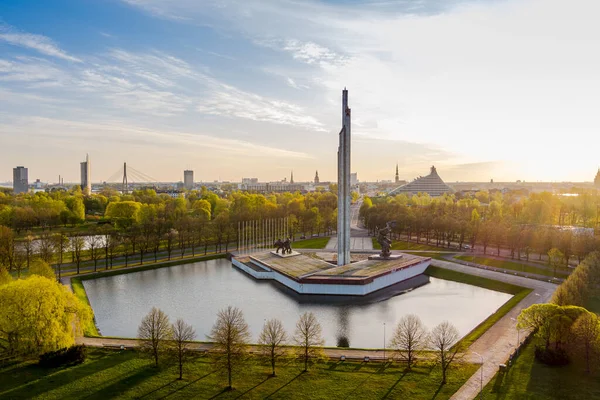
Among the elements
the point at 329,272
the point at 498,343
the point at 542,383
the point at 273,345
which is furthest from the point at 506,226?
the point at 273,345

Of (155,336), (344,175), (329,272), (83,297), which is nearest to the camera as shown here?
(155,336)

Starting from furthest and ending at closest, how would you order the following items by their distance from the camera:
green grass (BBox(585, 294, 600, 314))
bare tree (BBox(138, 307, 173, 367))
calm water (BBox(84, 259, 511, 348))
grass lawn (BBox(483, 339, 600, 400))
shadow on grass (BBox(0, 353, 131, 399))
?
green grass (BBox(585, 294, 600, 314)), calm water (BBox(84, 259, 511, 348)), bare tree (BBox(138, 307, 173, 367)), shadow on grass (BBox(0, 353, 131, 399)), grass lawn (BBox(483, 339, 600, 400))

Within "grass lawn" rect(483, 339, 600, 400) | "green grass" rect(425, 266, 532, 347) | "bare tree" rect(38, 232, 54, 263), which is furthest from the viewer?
"bare tree" rect(38, 232, 54, 263)

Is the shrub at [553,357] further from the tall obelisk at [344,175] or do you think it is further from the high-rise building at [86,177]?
the high-rise building at [86,177]

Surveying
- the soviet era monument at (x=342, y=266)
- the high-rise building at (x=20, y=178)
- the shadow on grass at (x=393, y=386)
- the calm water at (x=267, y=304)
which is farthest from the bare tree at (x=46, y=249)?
the high-rise building at (x=20, y=178)

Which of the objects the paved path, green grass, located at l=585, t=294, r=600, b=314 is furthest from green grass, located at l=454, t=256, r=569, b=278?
green grass, located at l=585, t=294, r=600, b=314

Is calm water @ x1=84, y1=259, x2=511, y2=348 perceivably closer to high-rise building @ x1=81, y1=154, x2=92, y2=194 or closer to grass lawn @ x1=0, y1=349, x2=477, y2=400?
grass lawn @ x1=0, y1=349, x2=477, y2=400

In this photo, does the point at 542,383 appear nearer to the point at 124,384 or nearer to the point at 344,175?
the point at 124,384
